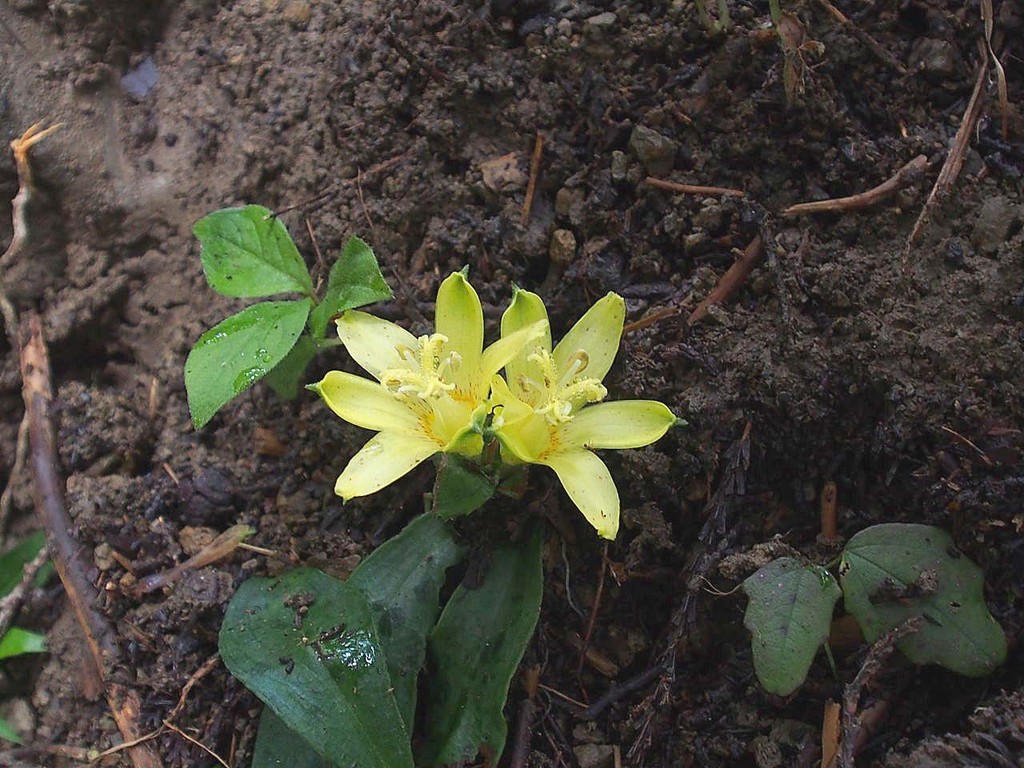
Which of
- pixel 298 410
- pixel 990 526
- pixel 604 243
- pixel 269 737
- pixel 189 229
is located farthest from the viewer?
pixel 189 229

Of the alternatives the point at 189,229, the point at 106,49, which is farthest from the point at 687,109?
the point at 106,49

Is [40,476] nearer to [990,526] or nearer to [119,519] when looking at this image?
[119,519]

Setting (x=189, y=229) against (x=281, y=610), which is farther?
(x=189, y=229)

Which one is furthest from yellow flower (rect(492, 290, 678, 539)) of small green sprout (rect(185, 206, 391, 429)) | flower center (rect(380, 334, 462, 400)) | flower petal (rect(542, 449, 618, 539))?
small green sprout (rect(185, 206, 391, 429))

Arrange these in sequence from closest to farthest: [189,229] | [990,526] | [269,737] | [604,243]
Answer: [990,526] → [269,737] → [604,243] → [189,229]

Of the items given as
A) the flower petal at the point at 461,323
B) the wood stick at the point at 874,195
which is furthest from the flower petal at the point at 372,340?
the wood stick at the point at 874,195

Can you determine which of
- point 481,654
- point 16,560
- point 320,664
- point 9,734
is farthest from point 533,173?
point 9,734

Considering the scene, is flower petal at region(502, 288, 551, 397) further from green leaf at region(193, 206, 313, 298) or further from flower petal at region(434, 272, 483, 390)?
green leaf at region(193, 206, 313, 298)
